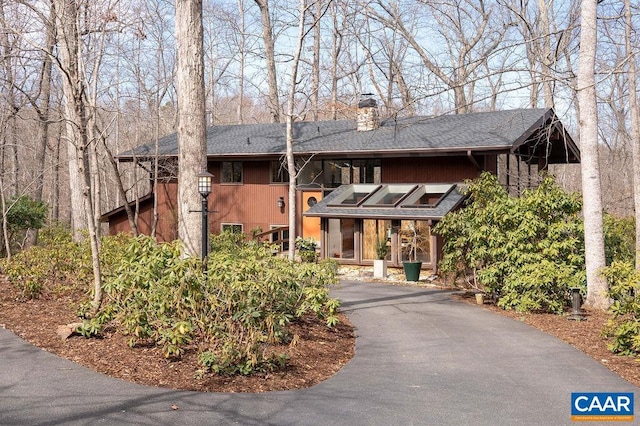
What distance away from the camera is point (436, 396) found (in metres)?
7.30

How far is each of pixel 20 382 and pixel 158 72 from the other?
21206 mm

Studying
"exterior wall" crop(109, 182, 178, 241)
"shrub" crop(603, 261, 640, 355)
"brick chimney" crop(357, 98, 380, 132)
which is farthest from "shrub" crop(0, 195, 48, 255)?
"shrub" crop(603, 261, 640, 355)

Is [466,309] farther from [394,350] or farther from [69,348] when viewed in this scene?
[69,348]

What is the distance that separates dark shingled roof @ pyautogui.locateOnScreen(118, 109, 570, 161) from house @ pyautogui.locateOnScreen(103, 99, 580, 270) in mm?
42

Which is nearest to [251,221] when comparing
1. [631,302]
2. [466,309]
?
[466,309]

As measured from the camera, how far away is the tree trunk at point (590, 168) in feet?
41.7

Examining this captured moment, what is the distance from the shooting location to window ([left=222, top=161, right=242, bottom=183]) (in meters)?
24.7

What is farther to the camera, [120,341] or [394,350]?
[394,350]

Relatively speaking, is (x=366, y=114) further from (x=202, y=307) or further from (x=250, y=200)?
(x=202, y=307)

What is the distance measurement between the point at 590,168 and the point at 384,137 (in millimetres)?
10460

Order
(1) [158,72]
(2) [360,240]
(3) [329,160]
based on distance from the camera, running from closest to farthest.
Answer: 1. (2) [360,240]
2. (3) [329,160]
3. (1) [158,72]

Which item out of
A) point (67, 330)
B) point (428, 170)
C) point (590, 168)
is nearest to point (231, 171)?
point (428, 170)

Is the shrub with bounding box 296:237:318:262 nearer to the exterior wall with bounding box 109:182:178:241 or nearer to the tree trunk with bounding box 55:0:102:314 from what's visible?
the exterior wall with bounding box 109:182:178:241

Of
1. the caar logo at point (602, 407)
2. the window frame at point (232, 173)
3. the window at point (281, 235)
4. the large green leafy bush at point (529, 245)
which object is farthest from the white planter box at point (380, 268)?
the caar logo at point (602, 407)
